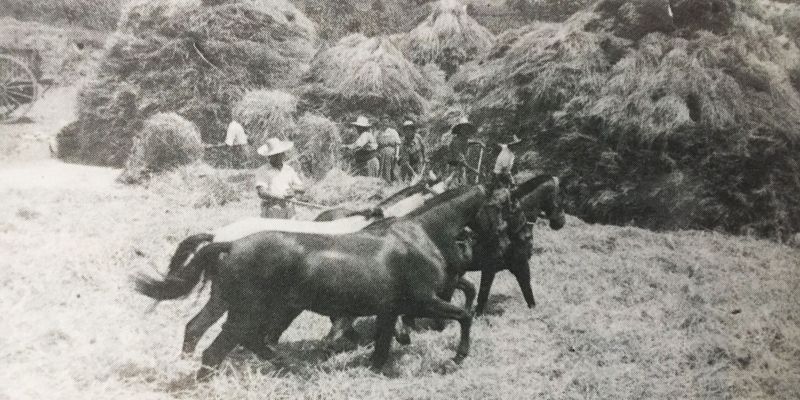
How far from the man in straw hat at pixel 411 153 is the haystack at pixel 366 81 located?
38 cm

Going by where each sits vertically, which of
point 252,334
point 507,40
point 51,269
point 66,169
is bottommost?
point 252,334

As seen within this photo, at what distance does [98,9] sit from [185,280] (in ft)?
9.29

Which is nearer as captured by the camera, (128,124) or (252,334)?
(252,334)

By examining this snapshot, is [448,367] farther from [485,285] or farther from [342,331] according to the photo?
[485,285]

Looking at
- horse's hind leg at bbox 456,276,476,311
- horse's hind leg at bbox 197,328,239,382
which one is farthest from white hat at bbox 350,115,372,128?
horse's hind leg at bbox 197,328,239,382

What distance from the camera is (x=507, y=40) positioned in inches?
259

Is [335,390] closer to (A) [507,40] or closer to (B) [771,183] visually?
(B) [771,183]

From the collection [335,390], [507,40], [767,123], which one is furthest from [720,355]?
[507,40]

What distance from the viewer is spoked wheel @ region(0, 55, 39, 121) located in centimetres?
425

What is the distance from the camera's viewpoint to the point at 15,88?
14.2 ft

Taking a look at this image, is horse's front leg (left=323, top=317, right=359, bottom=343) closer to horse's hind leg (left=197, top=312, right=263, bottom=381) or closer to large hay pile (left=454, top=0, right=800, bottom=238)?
horse's hind leg (left=197, top=312, right=263, bottom=381)

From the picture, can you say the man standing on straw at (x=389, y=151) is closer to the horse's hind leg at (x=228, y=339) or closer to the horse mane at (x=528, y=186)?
Answer: the horse mane at (x=528, y=186)

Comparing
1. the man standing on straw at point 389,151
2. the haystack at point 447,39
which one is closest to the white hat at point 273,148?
the man standing on straw at point 389,151

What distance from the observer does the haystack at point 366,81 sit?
23.4 ft
